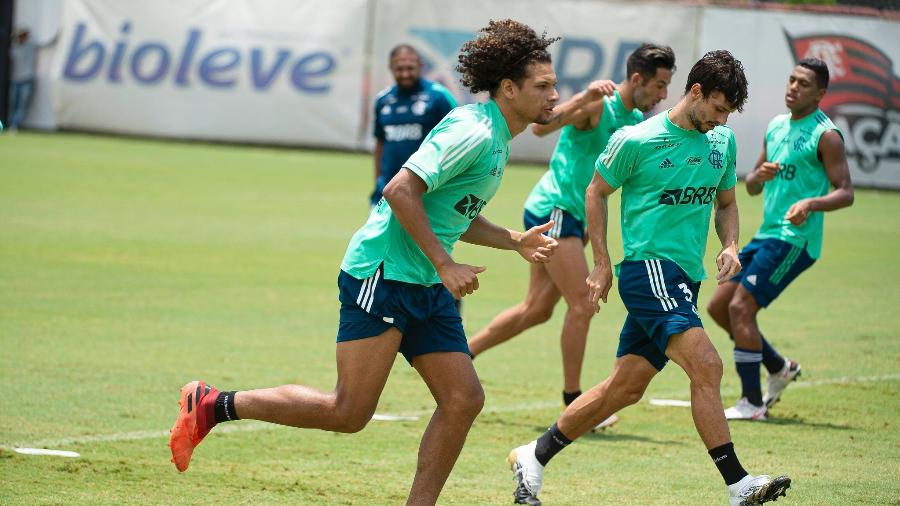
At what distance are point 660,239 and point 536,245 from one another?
40.3 inches

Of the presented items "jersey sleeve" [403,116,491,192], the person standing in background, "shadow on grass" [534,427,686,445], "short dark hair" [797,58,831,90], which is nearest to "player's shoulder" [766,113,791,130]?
"short dark hair" [797,58,831,90]

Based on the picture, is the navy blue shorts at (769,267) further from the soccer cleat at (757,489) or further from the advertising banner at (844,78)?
the advertising banner at (844,78)

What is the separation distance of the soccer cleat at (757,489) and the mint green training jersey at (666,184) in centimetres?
112

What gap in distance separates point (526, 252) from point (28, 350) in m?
5.40

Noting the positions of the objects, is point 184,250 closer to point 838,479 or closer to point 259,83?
point 838,479

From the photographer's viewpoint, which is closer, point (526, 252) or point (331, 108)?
point (526, 252)

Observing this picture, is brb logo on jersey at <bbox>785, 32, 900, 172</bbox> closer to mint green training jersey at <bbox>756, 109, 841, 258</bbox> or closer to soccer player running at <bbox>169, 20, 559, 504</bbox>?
mint green training jersey at <bbox>756, 109, 841, 258</bbox>

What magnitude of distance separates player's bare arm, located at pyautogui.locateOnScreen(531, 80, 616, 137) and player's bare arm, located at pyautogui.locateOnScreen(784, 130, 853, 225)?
149cm

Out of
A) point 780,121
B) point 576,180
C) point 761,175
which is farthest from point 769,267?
point 576,180

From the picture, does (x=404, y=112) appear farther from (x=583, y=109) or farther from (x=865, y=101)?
(x=865, y=101)

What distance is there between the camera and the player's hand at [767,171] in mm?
9266

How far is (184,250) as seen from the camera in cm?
1611

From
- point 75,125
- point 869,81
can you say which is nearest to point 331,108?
point 75,125

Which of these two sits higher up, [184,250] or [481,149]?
Answer: [481,149]
